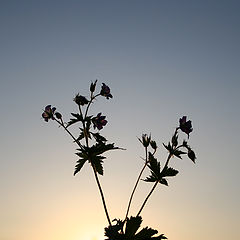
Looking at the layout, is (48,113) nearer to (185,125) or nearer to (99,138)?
(99,138)

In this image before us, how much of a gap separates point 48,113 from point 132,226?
232cm

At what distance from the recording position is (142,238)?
5.75 meters

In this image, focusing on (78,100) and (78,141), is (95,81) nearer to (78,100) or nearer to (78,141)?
(78,100)

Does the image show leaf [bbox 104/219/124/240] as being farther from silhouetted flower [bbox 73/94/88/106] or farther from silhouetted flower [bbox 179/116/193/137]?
silhouetted flower [bbox 73/94/88/106]

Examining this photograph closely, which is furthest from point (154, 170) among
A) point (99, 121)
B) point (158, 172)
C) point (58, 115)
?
point (58, 115)

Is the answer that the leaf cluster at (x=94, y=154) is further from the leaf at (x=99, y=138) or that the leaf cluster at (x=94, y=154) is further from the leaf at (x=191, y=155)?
the leaf at (x=191, y=155)

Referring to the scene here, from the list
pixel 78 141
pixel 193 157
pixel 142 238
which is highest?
pixel 78 141

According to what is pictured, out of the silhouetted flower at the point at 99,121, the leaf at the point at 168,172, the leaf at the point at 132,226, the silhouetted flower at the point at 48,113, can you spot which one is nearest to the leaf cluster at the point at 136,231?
the leaf at the point at 132,226

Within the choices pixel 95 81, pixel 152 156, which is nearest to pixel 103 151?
pixel 152 156

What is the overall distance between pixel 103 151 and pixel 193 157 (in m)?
1.41

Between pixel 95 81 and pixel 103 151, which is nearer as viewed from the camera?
pixel 103 151

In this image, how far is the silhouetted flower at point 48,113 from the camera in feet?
21.3

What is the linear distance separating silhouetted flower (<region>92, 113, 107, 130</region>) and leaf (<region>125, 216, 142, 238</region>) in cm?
148

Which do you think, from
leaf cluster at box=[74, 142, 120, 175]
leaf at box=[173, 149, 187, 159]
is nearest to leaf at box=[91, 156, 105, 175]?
leaf cluster at box=[74, 142, 120, 175]
